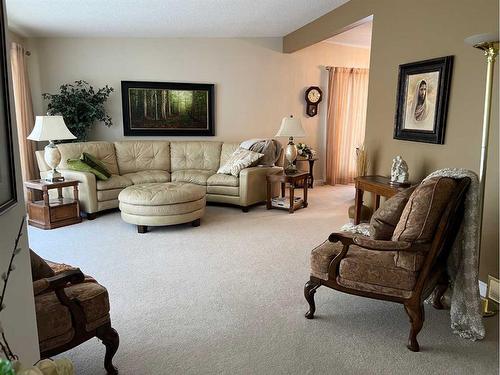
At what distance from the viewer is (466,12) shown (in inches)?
119

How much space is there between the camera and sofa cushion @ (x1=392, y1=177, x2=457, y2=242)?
2137 millimetres

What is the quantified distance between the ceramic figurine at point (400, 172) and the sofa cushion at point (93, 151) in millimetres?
3984

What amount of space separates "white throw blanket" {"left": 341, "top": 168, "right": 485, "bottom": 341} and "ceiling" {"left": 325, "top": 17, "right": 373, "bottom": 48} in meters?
4.10

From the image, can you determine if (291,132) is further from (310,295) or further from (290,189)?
(310,295)

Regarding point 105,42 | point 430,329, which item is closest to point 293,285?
point 430,329

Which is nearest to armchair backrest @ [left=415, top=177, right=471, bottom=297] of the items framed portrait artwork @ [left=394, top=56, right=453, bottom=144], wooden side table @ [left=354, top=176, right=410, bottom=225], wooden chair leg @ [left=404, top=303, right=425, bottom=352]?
wooden chair leg @ [left=404, top=303, right=425, bottom=352]

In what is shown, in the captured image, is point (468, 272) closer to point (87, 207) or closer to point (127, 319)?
point (127, 319)

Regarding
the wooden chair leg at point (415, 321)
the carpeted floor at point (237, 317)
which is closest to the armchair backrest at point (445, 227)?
the wooden chair leg at point (415, 321)

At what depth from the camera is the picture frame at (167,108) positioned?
20.8 ft

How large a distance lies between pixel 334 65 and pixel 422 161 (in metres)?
4.10

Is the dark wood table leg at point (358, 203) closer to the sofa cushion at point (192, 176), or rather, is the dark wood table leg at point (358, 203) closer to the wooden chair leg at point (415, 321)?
the wooden chair leg at point (415, 321)

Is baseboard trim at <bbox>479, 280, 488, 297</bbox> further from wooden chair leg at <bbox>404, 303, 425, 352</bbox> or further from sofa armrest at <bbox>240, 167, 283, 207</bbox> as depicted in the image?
sofa armrest at <bbox>240, 167, 283, 207</bbox>

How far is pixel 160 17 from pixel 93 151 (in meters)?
2.11

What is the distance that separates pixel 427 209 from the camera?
2137mm
